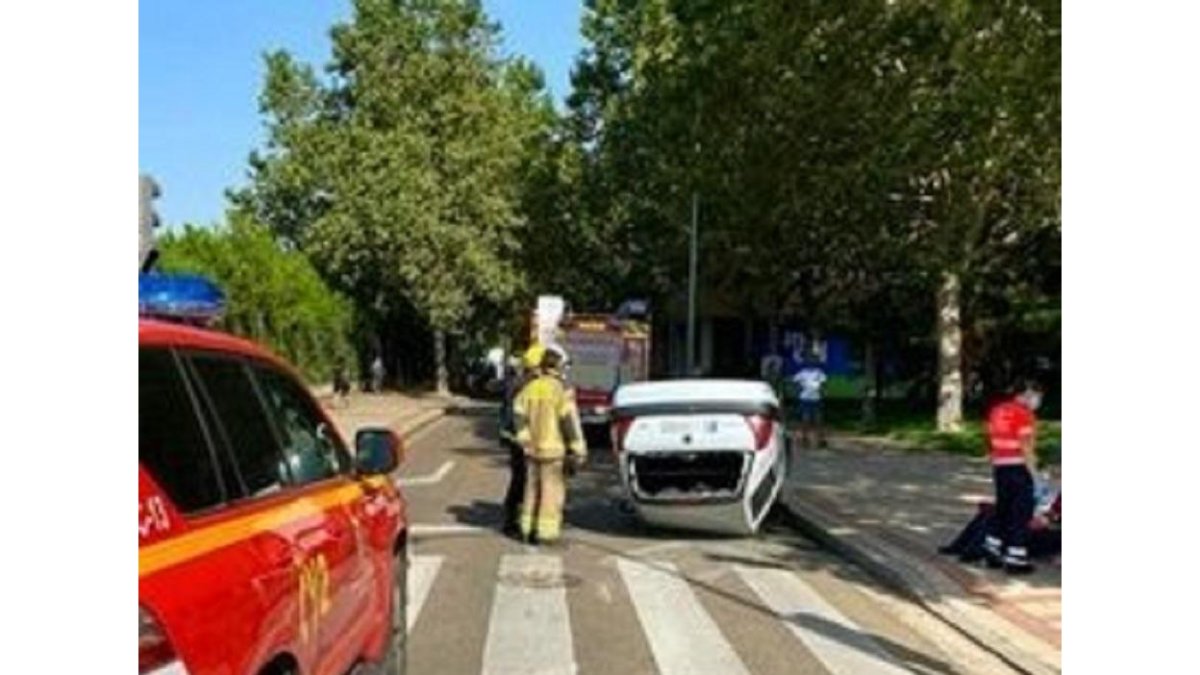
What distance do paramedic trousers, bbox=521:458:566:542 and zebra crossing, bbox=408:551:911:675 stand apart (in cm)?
61

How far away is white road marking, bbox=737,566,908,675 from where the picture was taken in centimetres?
980

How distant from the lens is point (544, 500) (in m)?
15.3

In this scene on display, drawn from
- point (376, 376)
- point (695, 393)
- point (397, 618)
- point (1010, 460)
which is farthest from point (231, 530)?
point (376, 376)

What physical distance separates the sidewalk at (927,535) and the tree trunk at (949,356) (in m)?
6.13

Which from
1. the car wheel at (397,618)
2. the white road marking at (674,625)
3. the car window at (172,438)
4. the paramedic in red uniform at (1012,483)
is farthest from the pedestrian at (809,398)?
the car window at (172,438)

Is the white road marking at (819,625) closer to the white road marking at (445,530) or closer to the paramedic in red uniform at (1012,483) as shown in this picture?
the paramedic in red uniform at (1012,483)

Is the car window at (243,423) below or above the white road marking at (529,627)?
above

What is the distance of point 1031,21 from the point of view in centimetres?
1405

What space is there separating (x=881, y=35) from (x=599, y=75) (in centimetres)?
2936

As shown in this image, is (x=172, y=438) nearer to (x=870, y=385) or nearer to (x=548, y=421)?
(x=548, y=421)

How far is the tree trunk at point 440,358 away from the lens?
61.2 m

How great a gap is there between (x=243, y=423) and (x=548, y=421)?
10.2 meters
